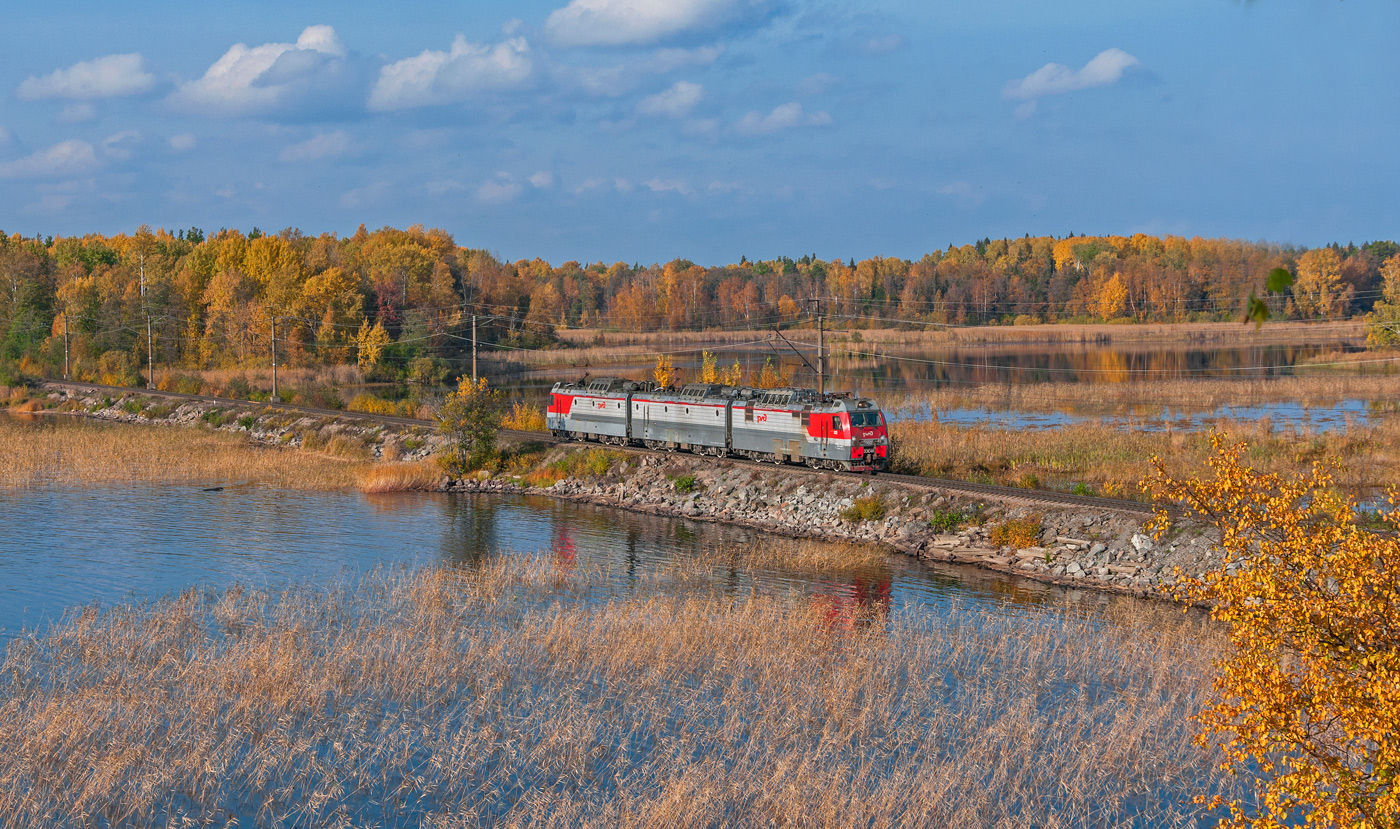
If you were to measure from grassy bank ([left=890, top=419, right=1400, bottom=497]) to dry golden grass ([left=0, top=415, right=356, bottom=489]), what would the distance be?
3158cm

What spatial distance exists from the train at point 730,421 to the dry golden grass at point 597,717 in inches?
668

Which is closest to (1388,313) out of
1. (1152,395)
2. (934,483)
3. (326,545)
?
(1152,395)

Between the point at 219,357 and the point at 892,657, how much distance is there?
11985cm

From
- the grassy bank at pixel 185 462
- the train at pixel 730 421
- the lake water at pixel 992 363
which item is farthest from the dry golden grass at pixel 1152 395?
the grassy bank at pixel 185 462

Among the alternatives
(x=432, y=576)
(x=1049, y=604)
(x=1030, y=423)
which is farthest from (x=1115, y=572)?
(x=1030, y=423)

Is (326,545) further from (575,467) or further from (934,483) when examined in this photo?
(934,483)

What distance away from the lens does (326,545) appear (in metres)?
41.2

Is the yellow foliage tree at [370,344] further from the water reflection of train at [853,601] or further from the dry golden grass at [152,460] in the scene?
the water reflection of train at [853,601]

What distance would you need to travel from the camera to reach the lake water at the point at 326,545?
112 feet

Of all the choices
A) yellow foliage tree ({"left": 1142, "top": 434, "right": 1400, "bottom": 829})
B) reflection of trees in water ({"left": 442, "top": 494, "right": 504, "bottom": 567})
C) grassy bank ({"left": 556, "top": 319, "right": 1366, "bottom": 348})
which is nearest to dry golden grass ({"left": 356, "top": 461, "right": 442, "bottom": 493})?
reflection of trees in water ({"left": 442, "top": 494, "right": 504, "bottom": 567})

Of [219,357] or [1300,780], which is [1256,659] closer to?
[1300,780]

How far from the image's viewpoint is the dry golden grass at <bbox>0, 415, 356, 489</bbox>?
57281 millimetres

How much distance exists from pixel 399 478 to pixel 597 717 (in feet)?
124

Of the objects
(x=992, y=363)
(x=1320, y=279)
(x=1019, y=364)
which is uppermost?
(x=1320, y=279)
